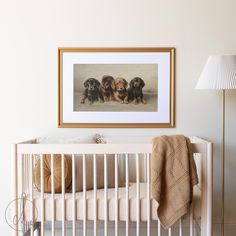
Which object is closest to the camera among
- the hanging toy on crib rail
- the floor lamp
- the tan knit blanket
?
the tan knit blanket

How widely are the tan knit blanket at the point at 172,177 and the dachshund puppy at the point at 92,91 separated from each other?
0.86 meters

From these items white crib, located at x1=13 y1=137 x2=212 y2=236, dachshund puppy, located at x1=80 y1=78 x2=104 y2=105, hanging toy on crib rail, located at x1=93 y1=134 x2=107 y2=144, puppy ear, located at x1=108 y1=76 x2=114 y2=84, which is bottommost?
white crib, located at x1=13 y1=137 x2=212 y2=236

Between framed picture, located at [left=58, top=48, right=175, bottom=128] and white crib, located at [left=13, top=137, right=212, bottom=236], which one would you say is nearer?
white crib, located at [left=13, top=137, right=212, bottom=236]

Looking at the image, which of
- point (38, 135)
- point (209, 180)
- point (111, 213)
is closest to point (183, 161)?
point (209, 180)

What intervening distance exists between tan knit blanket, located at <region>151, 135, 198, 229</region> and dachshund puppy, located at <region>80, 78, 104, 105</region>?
2.81 ft

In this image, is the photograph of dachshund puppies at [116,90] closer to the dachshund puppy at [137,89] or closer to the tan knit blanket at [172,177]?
the dachshund puppy at [137,89]

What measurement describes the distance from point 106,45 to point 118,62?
152mm

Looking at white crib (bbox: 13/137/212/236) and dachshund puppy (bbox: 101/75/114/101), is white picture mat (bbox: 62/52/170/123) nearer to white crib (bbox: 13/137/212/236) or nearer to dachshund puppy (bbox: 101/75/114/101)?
dachshund puppy (bbox: 101/75/114/101)

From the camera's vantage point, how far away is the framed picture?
3.03 metres

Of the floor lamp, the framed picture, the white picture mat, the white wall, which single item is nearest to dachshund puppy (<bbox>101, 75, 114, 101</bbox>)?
the framed picture

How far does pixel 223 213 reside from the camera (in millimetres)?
2857

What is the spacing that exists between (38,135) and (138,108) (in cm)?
76

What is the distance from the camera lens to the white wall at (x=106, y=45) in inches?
119

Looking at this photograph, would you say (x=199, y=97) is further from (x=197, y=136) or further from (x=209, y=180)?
(x=209, y=180)
